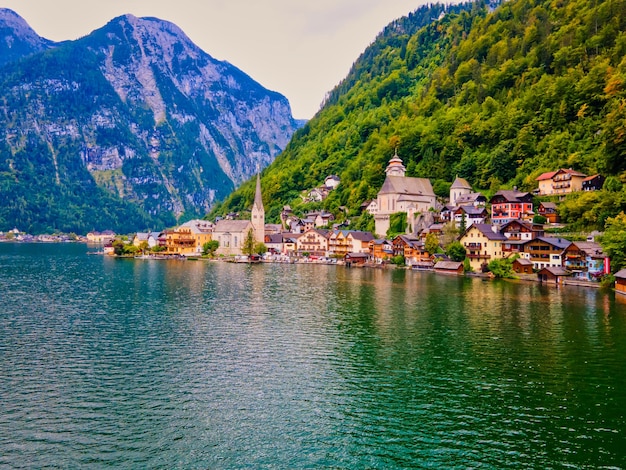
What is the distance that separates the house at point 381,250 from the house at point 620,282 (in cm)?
4133

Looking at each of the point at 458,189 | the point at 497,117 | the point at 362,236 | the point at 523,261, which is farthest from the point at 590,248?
the point at 497,117

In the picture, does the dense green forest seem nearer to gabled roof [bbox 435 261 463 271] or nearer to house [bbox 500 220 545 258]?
house [bbox 500 220 545 258]

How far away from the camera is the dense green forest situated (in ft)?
261

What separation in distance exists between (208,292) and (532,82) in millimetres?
85076

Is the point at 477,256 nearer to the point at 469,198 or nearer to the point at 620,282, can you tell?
the point at 469,198

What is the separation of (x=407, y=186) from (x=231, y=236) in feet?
143

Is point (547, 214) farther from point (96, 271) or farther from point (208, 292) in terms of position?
point (96, 271)

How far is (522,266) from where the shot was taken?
6462cm

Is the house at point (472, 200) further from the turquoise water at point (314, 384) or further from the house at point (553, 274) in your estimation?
the turquoise water at point (314, 384)

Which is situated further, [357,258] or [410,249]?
[357,258]

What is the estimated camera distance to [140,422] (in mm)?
18938

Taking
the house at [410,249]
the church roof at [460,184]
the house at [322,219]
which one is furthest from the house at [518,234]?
the house at [322,219]

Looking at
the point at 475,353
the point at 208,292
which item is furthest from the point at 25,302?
the point at 475,353

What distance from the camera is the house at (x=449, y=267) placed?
71375mm
